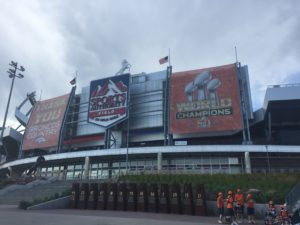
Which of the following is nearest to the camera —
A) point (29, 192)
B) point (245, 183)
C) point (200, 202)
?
point (200, 202)

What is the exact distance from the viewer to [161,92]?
60.2 meters

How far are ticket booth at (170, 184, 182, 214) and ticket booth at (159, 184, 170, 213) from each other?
1.00ft

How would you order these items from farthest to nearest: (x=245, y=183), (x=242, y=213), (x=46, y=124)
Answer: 1. (x=46, y=124)
2. (x=245, y=183)
3. (x=242, y=213)

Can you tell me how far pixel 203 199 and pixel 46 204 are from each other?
528 inches

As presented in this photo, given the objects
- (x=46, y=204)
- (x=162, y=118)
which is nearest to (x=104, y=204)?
(x=46, y=204)

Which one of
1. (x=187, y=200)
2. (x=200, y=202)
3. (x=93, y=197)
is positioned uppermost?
(x=93, y=197)

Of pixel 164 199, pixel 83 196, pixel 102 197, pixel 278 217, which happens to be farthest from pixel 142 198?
pixel 278 217

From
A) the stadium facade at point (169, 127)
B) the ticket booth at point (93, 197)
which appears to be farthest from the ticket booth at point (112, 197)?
the stadium facade at point (169, 127)

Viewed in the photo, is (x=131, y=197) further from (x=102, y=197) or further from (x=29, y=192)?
(x=29, y=192)

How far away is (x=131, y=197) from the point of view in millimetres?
24562

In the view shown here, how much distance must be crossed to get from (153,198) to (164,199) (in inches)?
37.8

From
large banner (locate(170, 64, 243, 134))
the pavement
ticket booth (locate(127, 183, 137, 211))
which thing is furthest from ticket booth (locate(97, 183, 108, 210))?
large banner (locate(170, 64, 243, 134))

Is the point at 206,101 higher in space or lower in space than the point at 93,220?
higher

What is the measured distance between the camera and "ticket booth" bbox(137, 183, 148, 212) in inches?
938
